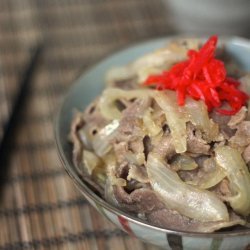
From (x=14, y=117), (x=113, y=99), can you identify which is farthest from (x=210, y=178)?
(x=14, y=117)

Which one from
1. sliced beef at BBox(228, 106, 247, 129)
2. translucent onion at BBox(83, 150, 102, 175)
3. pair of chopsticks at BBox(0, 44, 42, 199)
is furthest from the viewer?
pair of chopsticks at BBox(0, 44, 42, 199)

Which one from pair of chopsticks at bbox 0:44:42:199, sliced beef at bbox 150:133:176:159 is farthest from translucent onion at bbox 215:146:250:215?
pair of chopsticks at bbox 0:44:42:199

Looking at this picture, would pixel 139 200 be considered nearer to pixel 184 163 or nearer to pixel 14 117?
pixel 184 163

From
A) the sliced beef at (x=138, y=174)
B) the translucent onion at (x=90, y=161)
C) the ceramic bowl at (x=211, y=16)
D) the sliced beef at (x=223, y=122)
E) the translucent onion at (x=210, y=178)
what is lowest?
the translucent onion at (x=210, y=178)

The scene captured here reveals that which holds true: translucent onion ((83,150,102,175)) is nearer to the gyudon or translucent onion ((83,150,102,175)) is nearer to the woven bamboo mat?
the gyudon

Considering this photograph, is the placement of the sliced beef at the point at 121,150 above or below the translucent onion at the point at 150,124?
below

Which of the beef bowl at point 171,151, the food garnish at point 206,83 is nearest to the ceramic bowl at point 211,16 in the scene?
the beef bowl at point 171,151

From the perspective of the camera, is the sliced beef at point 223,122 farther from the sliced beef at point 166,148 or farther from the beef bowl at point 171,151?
the sliced beef at point 166,148
